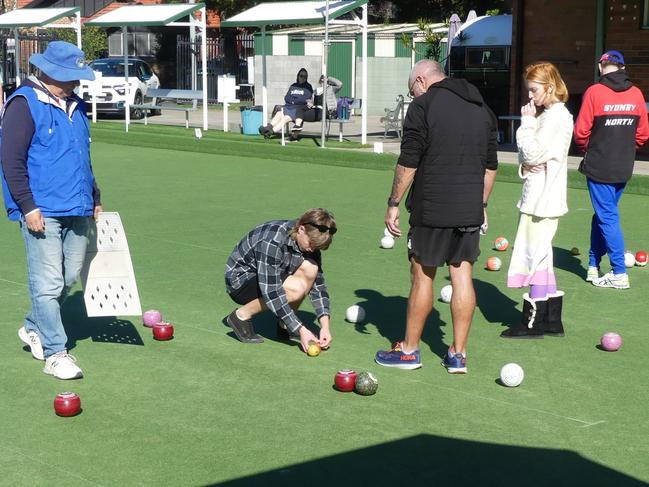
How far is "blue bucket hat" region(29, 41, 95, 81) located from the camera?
6223 mm

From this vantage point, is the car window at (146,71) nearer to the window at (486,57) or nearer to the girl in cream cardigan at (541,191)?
the window at (486,57)

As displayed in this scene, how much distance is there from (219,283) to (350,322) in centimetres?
158

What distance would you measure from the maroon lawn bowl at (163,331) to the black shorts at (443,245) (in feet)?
6.08

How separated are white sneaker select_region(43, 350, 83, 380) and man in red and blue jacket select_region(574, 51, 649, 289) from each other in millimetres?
4588

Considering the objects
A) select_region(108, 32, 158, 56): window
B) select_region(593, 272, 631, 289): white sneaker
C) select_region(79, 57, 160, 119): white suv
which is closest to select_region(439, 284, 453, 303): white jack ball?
select_region(593, 272, 631, 289): white sneaker

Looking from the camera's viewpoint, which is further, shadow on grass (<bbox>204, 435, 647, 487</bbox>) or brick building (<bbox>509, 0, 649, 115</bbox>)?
brick building (<bbox>509, 0, 649, 115</bbox>)

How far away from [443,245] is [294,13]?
14.9 meters

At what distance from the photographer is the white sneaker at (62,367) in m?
6.36

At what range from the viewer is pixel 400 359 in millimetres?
6684

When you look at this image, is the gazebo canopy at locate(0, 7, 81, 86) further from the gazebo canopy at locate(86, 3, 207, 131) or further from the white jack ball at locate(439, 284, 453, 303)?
the white jack ball at locate(439, 284, 453, 303)

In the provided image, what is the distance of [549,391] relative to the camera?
626cm

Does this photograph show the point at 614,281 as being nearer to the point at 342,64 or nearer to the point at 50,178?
the point at 50,178

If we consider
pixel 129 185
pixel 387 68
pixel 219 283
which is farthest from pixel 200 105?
pixel 219 283

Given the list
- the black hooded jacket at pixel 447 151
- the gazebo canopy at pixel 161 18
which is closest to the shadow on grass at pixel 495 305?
the black hooded jacket at pixel 447 151
